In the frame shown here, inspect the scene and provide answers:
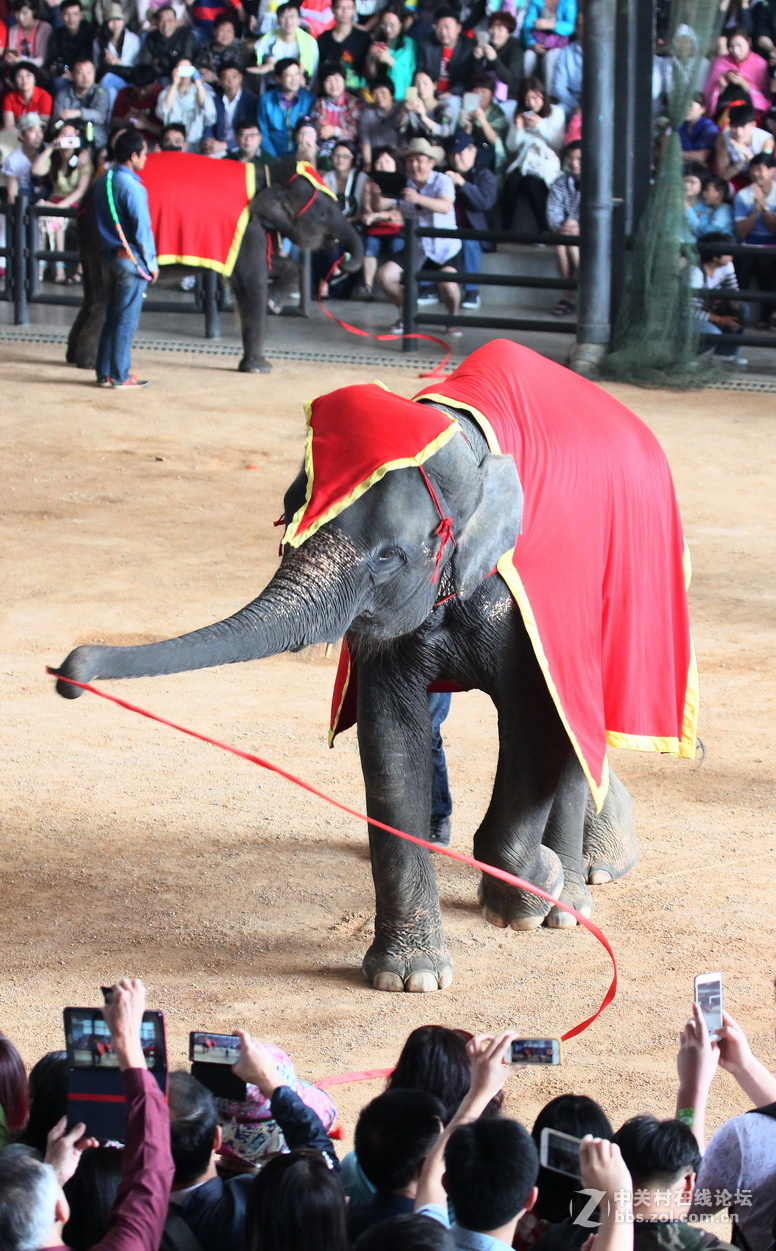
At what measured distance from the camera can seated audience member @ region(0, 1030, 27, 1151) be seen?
300 centimetres

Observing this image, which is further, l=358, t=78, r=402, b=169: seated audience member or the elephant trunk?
l=358, t=78, r=402, b=169: seated audience member

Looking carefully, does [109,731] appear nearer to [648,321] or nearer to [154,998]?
[154,998]

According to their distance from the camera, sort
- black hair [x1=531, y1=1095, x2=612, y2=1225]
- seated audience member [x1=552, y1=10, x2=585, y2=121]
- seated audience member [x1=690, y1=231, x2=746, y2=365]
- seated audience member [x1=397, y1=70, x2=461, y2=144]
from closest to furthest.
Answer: black hair [x1=531, y1=1095, x2=612, y2=1225] < seated audience member [x1=690, y1=231, x2=746, y2=365] < seated audience member [x1=552, y1=10, x2=585, y2=121] < seated audience member [x1=397, y1=70, x2=461, y2=144]

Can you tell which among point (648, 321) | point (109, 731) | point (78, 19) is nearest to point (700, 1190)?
point (109, 731)

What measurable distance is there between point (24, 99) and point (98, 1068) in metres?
15.3

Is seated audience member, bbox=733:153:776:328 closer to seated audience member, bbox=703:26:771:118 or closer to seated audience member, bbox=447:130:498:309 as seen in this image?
seated audience member, bbox=703:26:771:118

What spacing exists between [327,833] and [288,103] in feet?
39.1

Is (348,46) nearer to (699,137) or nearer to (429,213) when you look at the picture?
(429,213)

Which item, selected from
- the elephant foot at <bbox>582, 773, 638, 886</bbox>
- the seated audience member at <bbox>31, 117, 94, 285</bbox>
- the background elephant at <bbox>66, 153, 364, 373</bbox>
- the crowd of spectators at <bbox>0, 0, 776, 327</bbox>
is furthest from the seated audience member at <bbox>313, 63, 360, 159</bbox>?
the elephant foot at <bbox>582, 773, 638, 886</bbox>

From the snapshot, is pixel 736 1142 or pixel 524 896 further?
pixel 524 896

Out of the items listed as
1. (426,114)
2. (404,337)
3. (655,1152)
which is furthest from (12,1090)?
(426,114)

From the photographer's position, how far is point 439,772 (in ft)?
17.4

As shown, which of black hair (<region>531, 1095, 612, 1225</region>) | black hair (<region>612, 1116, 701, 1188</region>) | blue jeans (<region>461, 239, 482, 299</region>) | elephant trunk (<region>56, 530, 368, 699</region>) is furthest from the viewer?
blue jeans (<region>461, 239, 482, 299</region>)

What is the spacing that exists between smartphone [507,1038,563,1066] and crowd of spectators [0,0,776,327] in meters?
11.8
